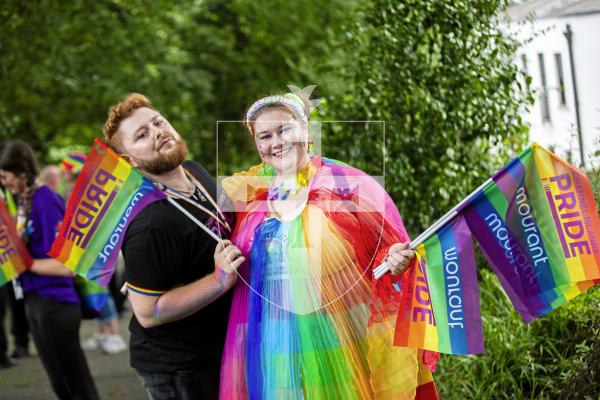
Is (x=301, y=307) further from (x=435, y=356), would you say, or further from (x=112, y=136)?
(x=112, y=136)

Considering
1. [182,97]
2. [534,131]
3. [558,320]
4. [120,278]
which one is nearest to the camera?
[558,320]

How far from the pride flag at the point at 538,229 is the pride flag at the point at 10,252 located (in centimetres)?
341

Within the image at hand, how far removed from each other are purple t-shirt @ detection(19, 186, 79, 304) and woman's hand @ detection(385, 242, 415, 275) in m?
2.94

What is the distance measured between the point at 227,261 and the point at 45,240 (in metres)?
2.59

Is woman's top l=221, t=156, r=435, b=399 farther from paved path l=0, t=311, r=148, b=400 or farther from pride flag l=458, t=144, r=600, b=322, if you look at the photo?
paved path l=0, t=311, r=148, b=400

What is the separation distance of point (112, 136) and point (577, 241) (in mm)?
2075

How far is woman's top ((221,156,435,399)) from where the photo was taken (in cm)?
317

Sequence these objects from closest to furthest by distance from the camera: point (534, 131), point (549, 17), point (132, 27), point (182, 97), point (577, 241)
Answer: point (577, 241), point (549, 17), point (534, 131), point (132, 27), point (182, 97)

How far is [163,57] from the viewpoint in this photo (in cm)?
1234

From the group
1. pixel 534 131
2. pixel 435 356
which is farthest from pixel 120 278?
pixel 435 356

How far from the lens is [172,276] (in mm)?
3527

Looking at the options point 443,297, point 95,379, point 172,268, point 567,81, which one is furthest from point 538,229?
point 95,379

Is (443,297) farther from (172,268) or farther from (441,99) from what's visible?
(441,99)

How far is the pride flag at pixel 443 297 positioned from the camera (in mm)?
3197
